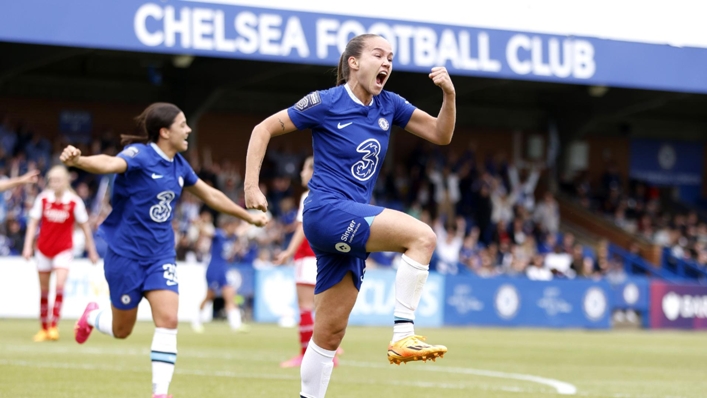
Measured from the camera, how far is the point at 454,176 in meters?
30.8

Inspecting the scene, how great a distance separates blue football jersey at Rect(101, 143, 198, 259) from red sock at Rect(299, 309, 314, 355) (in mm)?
3664

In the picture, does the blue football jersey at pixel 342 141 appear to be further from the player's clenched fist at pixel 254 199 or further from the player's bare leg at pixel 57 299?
the player's bare leg at pixel 57 299

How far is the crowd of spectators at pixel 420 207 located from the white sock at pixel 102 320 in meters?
12.8

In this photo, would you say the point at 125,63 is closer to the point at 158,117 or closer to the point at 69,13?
the point at 69,13

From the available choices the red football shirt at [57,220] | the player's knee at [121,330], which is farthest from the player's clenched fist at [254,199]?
the red football shirt at [57,220]

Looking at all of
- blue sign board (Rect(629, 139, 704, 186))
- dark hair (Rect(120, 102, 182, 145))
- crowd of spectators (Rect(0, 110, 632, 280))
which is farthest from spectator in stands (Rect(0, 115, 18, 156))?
blue sign board (Rect(629, 139, 704, 186))

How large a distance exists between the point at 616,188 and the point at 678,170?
472cm

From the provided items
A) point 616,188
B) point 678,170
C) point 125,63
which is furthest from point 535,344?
point 678,170

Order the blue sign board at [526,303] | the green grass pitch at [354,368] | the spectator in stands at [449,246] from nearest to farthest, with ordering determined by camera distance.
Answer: the green grass pitch at [354,368]
the blue sign board at [526,303]
the spectator in stands at [449,246]

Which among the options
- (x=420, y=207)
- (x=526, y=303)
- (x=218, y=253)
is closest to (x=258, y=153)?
(x=218, y=253)

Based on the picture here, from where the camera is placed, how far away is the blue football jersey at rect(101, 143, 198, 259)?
8188 mm

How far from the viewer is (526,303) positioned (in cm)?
2566

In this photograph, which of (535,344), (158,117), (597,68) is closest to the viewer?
(158,117)

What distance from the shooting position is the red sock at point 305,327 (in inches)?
465
